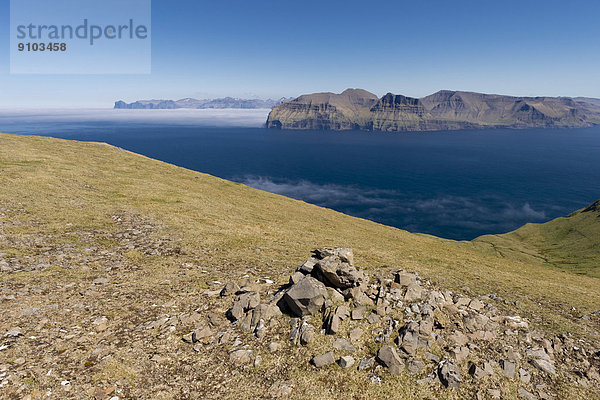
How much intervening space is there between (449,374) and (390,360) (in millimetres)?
2616

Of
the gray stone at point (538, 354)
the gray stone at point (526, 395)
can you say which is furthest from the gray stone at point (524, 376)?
the gray stone at point (538, 354)

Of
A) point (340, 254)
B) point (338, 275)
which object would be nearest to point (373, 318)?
point (338, 275)

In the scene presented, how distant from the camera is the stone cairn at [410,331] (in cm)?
1337

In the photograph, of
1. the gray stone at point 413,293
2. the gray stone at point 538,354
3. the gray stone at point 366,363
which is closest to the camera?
the gray stone at point 366,363

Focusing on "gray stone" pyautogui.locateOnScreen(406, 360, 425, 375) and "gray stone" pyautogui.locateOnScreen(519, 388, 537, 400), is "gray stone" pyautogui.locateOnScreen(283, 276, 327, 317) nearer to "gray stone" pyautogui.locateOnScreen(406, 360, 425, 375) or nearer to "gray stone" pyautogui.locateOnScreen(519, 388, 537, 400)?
"gray stone" pyautogui.locateOnScreen(406, 360, 425, 375)

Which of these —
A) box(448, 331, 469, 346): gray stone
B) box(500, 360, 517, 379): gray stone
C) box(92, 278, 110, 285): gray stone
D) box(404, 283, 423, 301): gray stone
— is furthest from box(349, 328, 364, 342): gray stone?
box(92, 278, 110, 285): gray stone

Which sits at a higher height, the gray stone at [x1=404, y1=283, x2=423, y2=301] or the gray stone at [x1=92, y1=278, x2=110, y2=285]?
the gray stone at [x1=404, y1=283, x2=423, y2=301]

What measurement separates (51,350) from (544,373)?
23.8 meters

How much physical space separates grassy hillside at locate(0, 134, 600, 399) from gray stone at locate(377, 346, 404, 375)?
67 cm

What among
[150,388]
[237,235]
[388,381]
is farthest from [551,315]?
[237,235]

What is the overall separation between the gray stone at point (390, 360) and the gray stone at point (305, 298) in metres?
4.01

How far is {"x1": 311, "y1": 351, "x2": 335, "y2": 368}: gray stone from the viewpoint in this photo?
1327 centimetres

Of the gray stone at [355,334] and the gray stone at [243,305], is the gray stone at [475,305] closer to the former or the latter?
the gray stone at [355,334]

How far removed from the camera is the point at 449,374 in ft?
42.0
